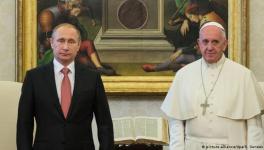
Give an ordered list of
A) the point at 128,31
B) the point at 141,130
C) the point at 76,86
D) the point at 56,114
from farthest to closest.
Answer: the point at 128,31 → the point at 141,130 → the point at 76,86 → the point at 56,114

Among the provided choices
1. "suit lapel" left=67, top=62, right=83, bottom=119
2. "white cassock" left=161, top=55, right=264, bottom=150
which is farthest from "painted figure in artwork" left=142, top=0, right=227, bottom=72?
"suit lapel" left=67, top=62, right=83, bottom=119

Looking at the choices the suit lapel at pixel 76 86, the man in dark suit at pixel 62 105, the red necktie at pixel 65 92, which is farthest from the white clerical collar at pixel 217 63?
the red necktie at pixel 65 92

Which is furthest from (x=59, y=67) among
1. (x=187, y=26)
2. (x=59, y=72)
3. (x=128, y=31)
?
(x=187, y=26)

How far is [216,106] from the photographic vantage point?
4090 mm

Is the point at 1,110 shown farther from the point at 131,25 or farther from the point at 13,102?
the point at 131,25

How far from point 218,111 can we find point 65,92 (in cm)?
114

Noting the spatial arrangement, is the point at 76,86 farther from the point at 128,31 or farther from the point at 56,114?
the point at 128,31

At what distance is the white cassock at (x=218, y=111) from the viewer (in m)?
4.03

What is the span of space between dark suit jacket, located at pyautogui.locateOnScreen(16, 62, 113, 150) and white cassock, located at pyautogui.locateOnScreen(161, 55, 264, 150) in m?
0.63

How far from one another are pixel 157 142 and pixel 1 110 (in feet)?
4.83

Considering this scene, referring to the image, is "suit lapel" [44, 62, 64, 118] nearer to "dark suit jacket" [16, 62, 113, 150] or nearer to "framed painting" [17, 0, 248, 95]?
"dark suit jacket" [16, 62, 113, 150]

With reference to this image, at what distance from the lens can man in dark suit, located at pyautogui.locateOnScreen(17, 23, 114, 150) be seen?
3.66m

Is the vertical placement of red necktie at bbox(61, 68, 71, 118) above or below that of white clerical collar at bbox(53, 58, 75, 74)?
below

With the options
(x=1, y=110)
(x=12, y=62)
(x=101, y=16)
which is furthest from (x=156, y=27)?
(x=1, y=110)
